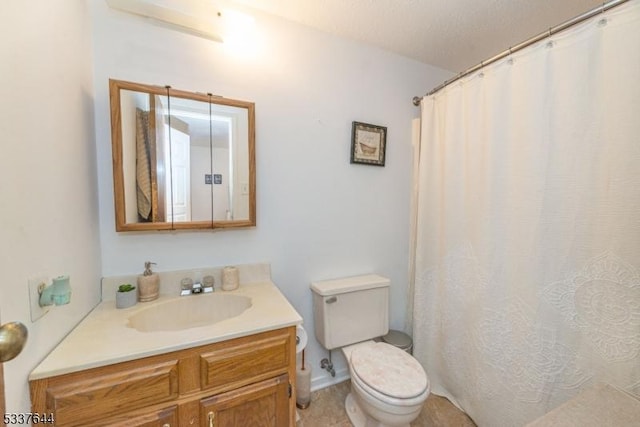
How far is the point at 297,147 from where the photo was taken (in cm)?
150

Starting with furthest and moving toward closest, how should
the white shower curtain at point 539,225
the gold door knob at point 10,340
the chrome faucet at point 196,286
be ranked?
the chrome faucet at point 196,286, the white shower curtain at point 539,225, the gold door knob at point 10,340

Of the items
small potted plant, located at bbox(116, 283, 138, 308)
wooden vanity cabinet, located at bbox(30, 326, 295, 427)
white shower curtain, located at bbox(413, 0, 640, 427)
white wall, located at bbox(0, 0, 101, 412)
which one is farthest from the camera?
small potted plant, located at bbox(116, 283, 138, 308)

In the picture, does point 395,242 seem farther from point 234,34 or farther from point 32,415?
point 32,415

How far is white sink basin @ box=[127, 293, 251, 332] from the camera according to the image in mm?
1140

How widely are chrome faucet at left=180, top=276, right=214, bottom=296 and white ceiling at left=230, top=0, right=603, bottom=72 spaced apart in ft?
4.72

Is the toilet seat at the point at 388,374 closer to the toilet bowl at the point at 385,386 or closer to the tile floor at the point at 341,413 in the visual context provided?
the toilet bowl at the point at 385,386

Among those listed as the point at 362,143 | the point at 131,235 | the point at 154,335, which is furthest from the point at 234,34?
the point at 154,335

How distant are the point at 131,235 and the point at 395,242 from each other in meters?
1.59

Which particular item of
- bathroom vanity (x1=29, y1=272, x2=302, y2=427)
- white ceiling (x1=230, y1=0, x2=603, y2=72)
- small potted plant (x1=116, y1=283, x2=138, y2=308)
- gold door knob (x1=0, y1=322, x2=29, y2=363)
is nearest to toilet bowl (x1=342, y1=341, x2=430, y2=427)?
bathroom vanity (x1=29, y1=272, x2=302, y2=427)

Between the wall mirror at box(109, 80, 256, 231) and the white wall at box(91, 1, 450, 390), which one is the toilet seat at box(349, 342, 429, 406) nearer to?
the white wall at box(91, 1, 450, 390)

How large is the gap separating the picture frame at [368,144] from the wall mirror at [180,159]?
648 mm

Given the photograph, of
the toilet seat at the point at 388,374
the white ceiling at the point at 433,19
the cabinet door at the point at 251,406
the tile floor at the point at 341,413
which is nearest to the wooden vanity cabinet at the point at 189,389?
the cabinet door at the point at 251,406

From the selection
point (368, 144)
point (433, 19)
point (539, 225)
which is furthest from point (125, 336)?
point (433, 19)

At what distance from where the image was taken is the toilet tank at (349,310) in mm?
1504
